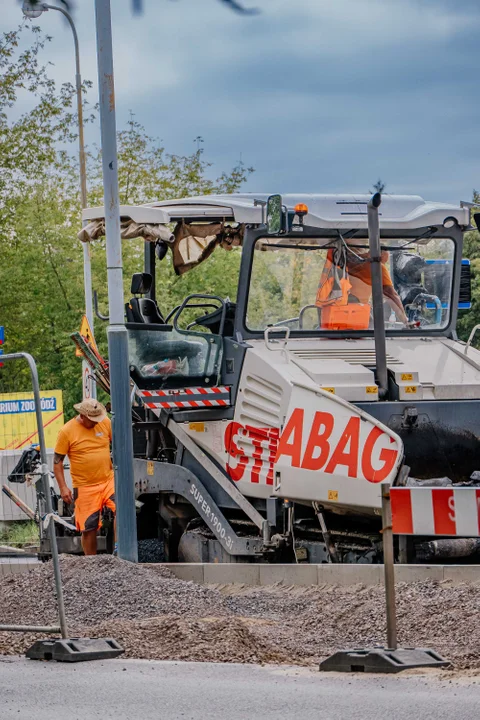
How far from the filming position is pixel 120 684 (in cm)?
661

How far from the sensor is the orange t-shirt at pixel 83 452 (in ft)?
41.3

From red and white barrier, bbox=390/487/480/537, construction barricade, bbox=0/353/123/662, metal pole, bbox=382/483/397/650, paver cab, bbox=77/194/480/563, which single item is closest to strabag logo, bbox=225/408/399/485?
paver cab, bbox=77/194/480/563

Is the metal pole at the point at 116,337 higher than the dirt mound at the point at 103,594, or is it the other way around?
the metal pole at the point at 116,337

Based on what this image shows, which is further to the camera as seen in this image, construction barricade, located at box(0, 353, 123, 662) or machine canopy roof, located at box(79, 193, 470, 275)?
machine canopy roof, located at box(79, 193, 470, 275)

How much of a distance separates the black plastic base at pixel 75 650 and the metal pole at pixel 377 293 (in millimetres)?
4073

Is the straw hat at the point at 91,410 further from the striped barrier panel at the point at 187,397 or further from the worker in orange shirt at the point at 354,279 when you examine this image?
the worker in orange shirt at the point at 354,279

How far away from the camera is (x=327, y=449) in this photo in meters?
10.2

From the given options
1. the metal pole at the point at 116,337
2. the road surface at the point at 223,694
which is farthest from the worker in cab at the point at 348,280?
the road surface at the point at 223,694

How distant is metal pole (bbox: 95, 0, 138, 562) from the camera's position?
1132 cm

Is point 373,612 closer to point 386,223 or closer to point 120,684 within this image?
point 120,684

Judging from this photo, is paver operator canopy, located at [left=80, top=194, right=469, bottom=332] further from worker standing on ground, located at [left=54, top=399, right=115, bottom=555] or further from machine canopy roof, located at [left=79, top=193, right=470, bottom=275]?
worker standing on ground, located at [left=54, top=399, right=115, bottom=555]

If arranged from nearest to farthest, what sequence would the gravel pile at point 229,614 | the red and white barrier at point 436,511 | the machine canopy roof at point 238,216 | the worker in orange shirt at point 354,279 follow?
the gravel pile at point 229,614 < the red and white barrier at point 436,511 < the machine canopy roof at point 238,216 < the worker in orange shirt at point 354,279

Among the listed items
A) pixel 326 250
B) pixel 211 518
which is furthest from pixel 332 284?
pixel 211 518

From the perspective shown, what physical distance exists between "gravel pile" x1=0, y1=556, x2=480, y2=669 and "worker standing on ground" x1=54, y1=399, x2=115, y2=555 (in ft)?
4.68
